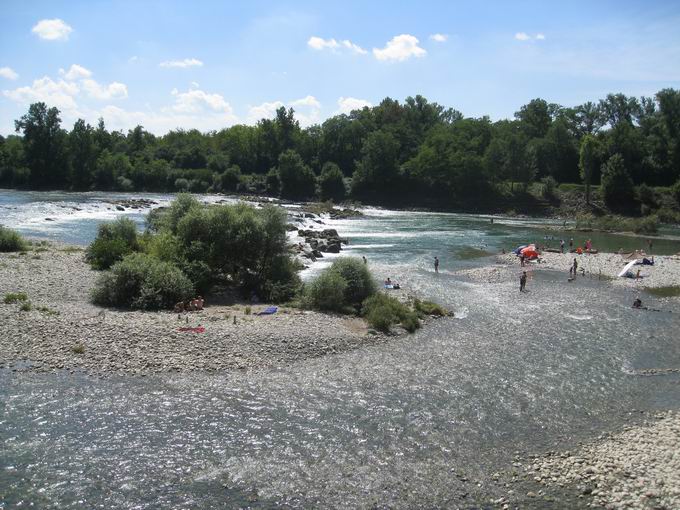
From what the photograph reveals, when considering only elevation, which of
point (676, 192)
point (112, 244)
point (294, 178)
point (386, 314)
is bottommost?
point (386, 314)

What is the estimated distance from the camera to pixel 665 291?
4412 cm

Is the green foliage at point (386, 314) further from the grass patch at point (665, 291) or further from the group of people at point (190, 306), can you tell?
the grass patch at point (665, 291)

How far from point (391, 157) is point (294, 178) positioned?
26455mm

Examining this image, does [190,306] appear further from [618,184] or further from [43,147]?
[43,147]

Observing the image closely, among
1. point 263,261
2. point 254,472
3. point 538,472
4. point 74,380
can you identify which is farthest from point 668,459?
point 263,261

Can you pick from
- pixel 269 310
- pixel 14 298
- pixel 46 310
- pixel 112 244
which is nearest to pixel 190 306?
pixel 269 310

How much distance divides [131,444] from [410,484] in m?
9.02

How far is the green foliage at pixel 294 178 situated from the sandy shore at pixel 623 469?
12842cm

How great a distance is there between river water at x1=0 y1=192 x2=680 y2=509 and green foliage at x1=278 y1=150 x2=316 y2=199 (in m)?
115

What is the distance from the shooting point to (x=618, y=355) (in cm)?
2816

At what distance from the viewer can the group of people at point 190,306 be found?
31.6 m

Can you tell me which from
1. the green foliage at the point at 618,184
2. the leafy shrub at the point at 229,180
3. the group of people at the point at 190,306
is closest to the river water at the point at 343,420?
the group of people at the point at 190,306

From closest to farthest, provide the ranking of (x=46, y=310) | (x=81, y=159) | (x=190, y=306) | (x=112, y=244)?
(x=46, y=310)
(x=190, y=306)
(x=112, y=244)
(x=81, y=159)

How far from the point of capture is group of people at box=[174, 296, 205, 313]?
31.6m
